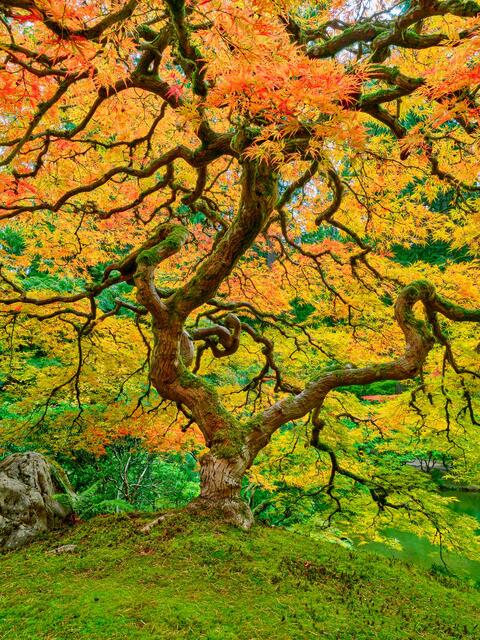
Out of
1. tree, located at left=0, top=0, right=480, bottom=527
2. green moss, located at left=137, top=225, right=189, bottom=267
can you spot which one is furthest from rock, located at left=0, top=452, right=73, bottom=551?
green moss, located at left=137, top=225, right=189, bottom=267

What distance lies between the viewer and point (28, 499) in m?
3.41

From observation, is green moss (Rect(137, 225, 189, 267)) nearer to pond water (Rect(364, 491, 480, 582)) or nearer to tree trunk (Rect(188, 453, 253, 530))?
tree trunk (Rect(188, 453, 253, 530))

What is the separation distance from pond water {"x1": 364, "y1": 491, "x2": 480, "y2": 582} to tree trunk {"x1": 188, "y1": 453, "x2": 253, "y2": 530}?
4863mm

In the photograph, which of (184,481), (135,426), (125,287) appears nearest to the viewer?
(135,426)

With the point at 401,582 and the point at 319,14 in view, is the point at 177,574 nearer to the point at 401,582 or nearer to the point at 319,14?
the point at 401,582

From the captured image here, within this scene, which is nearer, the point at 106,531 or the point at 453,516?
the point at 106,531

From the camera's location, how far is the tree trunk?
8.75 feet

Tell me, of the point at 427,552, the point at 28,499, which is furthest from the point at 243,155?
the point at 427,552

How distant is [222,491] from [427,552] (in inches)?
294

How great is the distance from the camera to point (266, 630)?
63.1 inches

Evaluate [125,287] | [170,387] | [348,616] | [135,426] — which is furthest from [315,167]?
[125,287]

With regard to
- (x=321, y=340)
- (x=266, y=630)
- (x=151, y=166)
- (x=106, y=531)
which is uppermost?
(x=151, y=166)

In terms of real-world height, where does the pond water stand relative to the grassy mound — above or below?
below

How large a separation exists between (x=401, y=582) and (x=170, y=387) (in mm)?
1878
